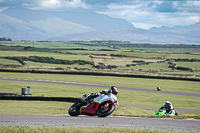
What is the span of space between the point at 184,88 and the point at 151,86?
21.2ft

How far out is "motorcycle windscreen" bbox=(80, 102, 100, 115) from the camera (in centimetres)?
1738

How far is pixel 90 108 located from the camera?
693 inches

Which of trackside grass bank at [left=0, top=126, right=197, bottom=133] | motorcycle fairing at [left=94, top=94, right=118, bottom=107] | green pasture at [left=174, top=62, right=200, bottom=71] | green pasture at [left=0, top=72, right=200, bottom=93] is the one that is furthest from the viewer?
green pasture at [left=174, top=62, right=200, bottom=71]

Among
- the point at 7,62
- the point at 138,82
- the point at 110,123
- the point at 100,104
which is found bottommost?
the point at 138,82

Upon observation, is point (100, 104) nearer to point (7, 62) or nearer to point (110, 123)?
point (110, 123)

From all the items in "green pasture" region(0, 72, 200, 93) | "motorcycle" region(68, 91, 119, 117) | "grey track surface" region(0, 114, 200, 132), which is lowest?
"green pasture" region(0, 72, 200, 93)

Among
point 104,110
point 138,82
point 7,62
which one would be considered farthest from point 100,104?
point 7,62

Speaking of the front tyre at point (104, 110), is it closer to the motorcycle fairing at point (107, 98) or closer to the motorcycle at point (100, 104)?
the motorcycle at point (100, 104)

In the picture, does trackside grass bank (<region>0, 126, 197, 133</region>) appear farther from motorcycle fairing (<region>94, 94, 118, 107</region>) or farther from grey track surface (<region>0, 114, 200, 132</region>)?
motorcycle fairing (<region>94, 94, 118, 107</region>)

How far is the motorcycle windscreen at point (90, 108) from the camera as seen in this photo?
17.4 metres

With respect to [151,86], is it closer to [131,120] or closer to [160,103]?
[160,103]

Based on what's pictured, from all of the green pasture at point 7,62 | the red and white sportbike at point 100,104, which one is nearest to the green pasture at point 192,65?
the green pasture at point 7,62

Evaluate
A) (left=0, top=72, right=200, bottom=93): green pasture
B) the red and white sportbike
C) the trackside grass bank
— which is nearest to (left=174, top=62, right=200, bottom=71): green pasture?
(left=0, top=72, right=200, bottom=93): green pasture

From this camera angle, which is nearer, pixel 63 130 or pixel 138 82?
pixel 63 130
